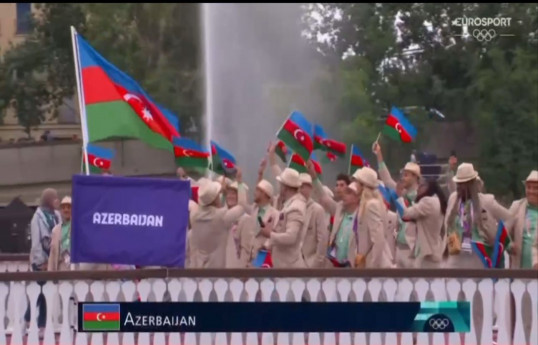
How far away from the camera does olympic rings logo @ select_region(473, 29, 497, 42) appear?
28.9 meters

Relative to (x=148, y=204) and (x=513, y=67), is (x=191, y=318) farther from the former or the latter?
(x=513, y=67)

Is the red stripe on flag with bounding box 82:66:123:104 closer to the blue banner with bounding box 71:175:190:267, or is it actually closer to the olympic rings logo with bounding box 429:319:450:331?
Answer: the blue banner with bounding box 71:175:190:267

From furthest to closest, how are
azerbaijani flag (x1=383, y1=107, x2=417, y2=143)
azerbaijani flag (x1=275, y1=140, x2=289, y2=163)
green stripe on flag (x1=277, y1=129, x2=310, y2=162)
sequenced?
azerbaijani flag (x1=275, y1=140, x2=289, y2=163) < azerbaijani flag (x1=383, y1=107, x2=417, y2=143) < green stripe on flag (x1=277, y1=129, x2=310, y2=162)

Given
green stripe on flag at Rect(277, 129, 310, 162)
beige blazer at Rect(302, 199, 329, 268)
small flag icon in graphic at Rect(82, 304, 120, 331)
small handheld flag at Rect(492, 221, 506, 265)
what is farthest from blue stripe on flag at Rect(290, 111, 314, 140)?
small flag icon in graphic at Rect(82, 304, 120, 331)

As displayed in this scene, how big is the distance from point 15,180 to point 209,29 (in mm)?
7085

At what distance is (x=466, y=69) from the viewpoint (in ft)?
100

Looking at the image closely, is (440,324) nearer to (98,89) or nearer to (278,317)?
(278,317)

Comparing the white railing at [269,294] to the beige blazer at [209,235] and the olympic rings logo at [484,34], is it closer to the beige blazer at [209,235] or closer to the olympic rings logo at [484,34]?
the beige blazer at [209,235]

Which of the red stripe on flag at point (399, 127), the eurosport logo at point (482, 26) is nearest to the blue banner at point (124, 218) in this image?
the red stripe on flag at point (399, 127)

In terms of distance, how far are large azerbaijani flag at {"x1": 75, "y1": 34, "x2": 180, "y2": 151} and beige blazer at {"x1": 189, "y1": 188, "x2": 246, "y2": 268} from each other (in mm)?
1304

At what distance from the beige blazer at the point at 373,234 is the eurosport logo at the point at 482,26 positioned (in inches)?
641

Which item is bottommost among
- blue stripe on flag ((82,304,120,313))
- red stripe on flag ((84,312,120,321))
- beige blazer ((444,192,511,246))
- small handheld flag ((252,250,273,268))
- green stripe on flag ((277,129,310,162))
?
red stripe on flag ((84,312,120,321))

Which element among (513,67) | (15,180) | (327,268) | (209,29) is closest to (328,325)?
(327,268)

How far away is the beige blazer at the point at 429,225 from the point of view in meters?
12.8
